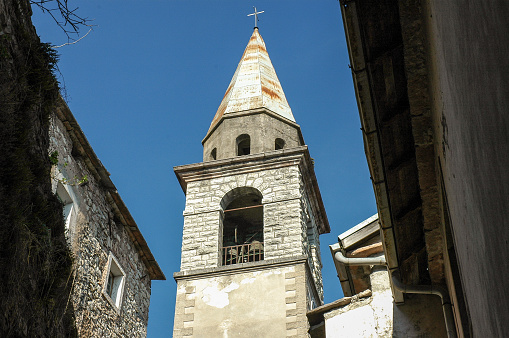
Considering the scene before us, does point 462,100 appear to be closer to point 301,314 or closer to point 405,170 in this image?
point 405,170

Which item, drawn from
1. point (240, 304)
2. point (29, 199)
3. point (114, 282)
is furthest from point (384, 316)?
point (240, 304)

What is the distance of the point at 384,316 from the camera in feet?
21.8

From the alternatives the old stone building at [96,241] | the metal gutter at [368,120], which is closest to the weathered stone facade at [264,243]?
the old stone building at [96,241]

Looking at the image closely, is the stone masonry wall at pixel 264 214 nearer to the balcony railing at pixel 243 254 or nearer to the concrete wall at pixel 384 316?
the balcony railing at pixel 243 254

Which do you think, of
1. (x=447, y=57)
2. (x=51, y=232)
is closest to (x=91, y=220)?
(x=51, y=232)

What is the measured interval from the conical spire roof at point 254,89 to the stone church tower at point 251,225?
4 centimetres

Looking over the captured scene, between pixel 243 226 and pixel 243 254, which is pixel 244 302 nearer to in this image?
pixel 243 254

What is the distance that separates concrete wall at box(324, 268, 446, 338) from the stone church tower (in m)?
8.23

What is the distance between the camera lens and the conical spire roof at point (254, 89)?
69.3 ft

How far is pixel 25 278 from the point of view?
5.21m

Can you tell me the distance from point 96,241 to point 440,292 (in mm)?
6651

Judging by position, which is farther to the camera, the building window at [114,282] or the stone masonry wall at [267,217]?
the stone masonry wall at [267,217]

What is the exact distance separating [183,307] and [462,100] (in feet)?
46.9

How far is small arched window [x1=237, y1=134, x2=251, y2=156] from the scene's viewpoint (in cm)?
2036
